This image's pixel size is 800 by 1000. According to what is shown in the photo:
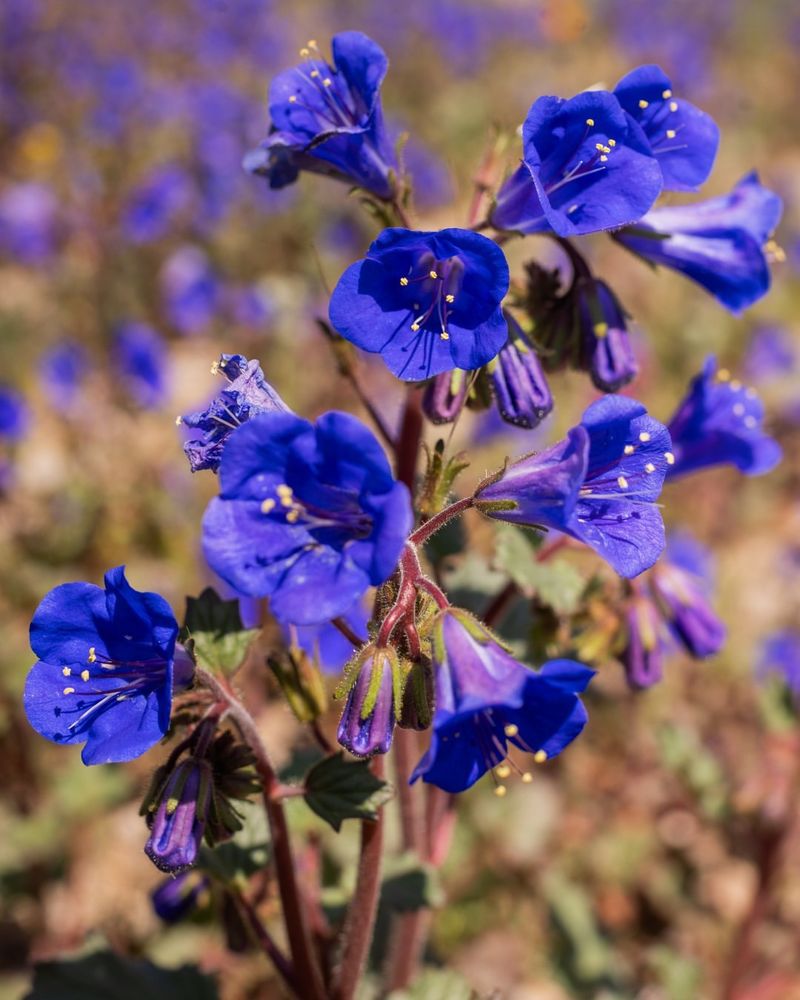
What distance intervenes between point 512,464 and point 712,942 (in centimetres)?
321

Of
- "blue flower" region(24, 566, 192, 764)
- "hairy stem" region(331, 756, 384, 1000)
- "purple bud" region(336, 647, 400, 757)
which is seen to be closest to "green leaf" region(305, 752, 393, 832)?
"hairy stem" region(331, 756, 384, 1000)

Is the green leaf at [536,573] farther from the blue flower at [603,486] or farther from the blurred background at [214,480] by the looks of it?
the blue flower at [603,486]

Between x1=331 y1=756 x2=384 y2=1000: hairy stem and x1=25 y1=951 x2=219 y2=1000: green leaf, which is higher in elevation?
x1=331 y1=756 x2=384 y2=1000: hairy stem

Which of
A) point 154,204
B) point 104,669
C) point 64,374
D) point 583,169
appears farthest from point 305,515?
point 154,204

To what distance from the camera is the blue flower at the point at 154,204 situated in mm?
7055

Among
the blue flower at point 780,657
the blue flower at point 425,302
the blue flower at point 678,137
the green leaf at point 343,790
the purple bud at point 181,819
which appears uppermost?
the blue flower at point 678,137

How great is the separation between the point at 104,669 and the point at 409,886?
1.14 metres

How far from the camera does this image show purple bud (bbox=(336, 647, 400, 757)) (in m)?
1.68

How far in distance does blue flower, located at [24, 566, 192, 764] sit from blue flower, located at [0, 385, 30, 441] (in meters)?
3.83

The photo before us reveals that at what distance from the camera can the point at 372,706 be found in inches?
66.3

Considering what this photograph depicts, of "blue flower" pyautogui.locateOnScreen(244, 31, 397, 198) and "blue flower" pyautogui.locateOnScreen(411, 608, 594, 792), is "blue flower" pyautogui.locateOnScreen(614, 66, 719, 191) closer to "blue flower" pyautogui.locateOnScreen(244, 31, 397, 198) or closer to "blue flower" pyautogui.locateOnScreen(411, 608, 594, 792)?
"blue flower" pyautogui.locateOnScreen(244, 31, 397, 198)

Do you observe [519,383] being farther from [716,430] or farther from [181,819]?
[181,819]

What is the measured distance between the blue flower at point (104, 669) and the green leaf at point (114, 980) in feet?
3.77

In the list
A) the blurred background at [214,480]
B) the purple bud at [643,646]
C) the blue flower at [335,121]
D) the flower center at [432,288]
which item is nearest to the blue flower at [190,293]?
the blurred background at [214,480]
